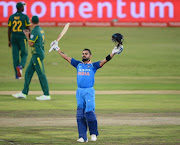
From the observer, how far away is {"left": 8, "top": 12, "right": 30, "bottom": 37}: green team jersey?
18.0 metres

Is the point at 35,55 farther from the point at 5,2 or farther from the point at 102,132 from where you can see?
the point at 5,2

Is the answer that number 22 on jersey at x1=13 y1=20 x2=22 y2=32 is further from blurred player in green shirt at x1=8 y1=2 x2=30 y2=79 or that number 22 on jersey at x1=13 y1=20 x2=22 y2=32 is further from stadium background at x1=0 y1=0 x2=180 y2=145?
stadium background at x1=0 y1=0 x2=180 y2=145

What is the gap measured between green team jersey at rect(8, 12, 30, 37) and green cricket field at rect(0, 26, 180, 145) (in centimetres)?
168

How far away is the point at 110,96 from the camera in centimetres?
1555

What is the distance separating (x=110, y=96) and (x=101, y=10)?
16.0m

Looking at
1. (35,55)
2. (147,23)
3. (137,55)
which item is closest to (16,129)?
(35,55)

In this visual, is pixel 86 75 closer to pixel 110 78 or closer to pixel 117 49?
pixel 117 49

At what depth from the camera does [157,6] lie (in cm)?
3133

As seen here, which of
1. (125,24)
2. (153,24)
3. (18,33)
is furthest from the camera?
(153,24)

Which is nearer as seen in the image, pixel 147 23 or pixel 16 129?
pixel 16 129

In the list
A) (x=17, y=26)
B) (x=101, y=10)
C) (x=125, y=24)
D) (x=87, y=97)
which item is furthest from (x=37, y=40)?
(x=125, y=24)

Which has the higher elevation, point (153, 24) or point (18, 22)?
point (18, 22)

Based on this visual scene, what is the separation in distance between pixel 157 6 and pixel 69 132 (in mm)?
22102

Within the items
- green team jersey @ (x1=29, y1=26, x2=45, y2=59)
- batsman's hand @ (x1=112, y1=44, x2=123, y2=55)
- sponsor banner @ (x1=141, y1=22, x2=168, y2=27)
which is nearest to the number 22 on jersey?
green team jersey @ (x1=29, y1=26, x2=45, y2=59)
